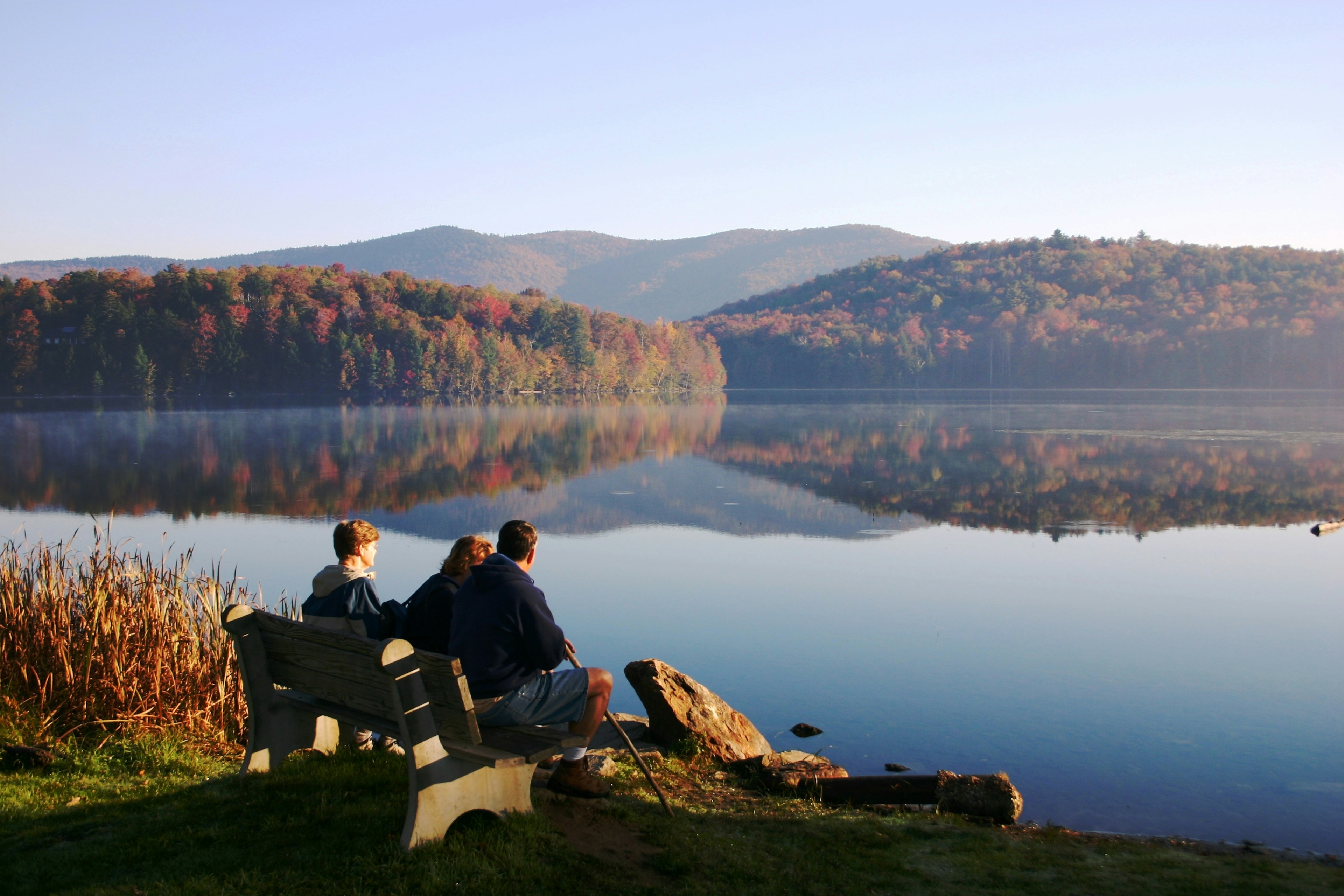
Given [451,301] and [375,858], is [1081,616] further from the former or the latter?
[451,301]

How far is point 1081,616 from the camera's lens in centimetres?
1088

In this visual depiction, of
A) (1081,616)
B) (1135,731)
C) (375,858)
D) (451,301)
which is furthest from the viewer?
(451,301)

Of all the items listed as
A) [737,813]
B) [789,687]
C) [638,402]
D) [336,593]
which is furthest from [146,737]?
[638,402]

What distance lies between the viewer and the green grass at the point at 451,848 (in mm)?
3641

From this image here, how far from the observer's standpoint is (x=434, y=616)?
15.5ft

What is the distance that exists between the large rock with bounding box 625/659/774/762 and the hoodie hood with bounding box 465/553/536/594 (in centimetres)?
247

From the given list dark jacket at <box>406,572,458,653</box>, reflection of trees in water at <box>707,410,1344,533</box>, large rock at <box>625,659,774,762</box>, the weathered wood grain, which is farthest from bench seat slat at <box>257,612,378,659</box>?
reflection of trees in water at <box>707,410,1344,533</box>

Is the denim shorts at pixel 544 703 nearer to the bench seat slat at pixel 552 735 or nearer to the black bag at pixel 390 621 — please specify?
the bench seat slat at pixel 552 735

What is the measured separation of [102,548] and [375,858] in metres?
11.8

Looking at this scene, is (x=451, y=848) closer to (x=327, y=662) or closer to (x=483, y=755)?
(x=483, y=755)

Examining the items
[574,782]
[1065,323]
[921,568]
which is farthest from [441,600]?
[1065,323]

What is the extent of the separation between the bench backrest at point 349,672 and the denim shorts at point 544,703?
244mm

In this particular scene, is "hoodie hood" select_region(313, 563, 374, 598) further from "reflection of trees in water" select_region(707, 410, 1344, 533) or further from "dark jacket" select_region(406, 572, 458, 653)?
"reflection of trees in water" select_region(707, 410, 1344, 533)

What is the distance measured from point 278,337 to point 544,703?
96115 millimetres
